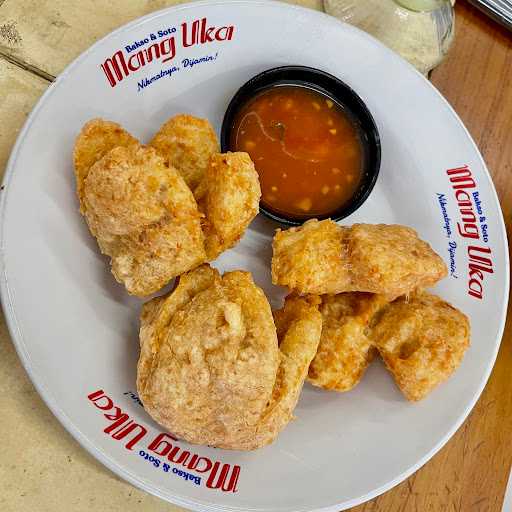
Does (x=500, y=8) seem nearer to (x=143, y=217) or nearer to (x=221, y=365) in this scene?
(x=143, y=217)

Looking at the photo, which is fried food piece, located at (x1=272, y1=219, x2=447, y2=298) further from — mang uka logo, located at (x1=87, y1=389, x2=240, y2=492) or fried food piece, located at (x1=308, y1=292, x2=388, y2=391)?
mang uka logo, located at (x1=87, y1=389, x2=240, y2=492)

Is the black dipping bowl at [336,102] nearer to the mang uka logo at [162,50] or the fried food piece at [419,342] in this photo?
the mang uka logo at [162,50]

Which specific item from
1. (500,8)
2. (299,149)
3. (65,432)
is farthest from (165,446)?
(500,8)

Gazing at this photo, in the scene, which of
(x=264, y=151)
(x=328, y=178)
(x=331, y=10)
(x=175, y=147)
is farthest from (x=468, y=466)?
(x=331, y=10)

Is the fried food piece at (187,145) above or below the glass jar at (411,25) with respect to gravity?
below

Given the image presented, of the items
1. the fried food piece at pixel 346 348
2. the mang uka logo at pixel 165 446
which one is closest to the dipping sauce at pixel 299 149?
the fried food piece at pixel 346 348

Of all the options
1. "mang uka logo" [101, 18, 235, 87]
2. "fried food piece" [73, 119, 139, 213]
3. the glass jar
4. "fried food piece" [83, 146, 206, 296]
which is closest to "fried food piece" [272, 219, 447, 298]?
"fried food piece" [83, 146, 206, 296]

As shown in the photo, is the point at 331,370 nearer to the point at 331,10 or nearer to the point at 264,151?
the point at 264,151
